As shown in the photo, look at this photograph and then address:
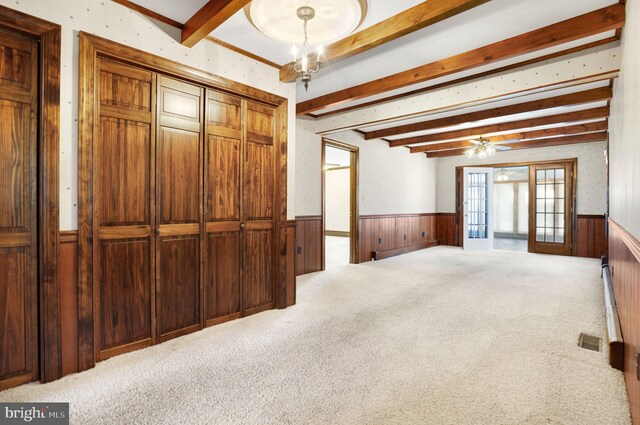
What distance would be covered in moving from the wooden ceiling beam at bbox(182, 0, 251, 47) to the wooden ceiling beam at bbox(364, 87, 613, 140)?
430cm

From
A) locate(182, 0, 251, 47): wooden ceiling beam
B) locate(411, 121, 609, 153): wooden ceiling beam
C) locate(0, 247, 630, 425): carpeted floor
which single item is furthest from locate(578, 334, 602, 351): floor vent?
locate(411, 121, 609, 153): wooden ceiling beam

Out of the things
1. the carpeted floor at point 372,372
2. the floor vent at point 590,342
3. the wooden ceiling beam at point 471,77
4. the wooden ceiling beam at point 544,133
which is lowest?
the carpeted floor at point 372,372

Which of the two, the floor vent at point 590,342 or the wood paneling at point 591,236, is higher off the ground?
the wood paneling at point 591,236

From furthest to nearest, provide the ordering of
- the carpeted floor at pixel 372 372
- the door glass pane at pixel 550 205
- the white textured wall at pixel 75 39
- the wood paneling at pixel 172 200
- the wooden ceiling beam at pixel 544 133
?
the door glass pane at pixel 550 205 < the wooden ceiling beam at pixel 544 133 < the wood paneling at pixel 172 200 < the white textured wall at pixel 75 39 < the carpeted floor at pixel 372 372

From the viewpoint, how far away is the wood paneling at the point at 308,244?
527 centimetres

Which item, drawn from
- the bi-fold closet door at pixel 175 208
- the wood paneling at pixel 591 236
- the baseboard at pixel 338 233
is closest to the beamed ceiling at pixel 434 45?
the bi-fold closet door at pixel 175 208

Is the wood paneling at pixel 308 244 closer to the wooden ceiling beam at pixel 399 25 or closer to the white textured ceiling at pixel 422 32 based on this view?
the white textured ceiling at pixel 422 32

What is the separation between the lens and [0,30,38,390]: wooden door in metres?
1.96

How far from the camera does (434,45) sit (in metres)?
3.05

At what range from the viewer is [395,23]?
252 cm

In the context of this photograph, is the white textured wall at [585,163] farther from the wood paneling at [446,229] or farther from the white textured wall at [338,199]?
the white textured wall at [338,199]

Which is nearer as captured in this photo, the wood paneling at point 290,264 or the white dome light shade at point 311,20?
the white dome light shade at point 311,20

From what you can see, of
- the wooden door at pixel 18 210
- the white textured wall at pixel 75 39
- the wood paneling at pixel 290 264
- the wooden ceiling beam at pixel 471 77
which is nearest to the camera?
the wooden door at pixel 18 210

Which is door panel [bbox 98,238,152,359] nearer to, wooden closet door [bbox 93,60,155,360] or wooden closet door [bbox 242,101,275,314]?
wooden closet door [bbox 93,60,155,360]
